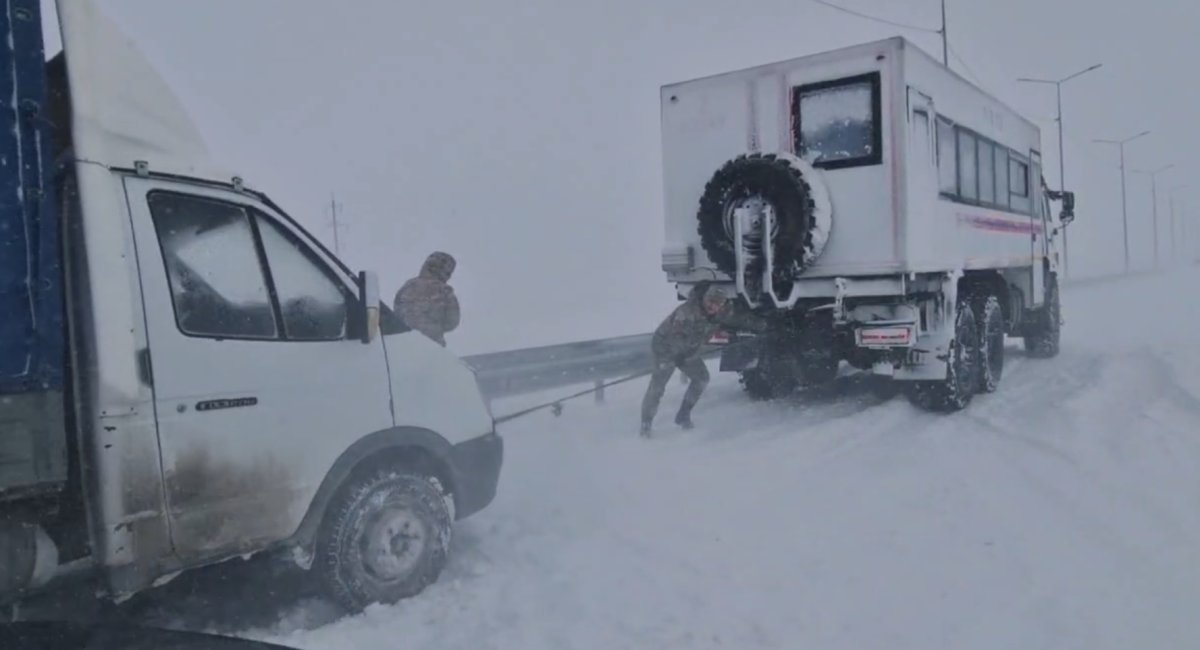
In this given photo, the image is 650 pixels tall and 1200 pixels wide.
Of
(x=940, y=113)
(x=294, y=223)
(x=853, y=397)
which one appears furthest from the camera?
(x=853, y=397)

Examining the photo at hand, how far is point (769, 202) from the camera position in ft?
26.8

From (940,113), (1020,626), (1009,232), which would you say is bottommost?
(1020,626)

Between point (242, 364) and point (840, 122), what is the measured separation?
595 centimetres

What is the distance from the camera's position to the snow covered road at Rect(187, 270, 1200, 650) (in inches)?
160

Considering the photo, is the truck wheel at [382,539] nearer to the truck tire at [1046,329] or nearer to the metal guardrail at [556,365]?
the metal guardrail at [556,365]

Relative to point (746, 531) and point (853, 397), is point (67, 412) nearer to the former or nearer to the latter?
point (746, 531)

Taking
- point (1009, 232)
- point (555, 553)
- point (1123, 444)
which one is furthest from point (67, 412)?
point (1009, 232)

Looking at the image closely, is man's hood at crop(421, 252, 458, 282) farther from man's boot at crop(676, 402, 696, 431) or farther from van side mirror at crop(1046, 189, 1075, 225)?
van side mirror at crop(1046, 189, 1075, 225)

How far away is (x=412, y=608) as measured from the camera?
441 cm

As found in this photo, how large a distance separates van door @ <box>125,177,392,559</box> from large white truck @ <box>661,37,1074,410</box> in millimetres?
4674

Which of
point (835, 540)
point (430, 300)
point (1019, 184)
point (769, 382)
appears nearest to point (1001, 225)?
point (1019, 184)

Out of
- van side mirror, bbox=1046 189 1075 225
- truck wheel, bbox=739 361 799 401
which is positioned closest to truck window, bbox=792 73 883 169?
truck wheel, bbox=739 361 799 401

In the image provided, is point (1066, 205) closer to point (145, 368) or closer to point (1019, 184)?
point (1019, 184)

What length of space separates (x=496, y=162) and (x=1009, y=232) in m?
58.3
